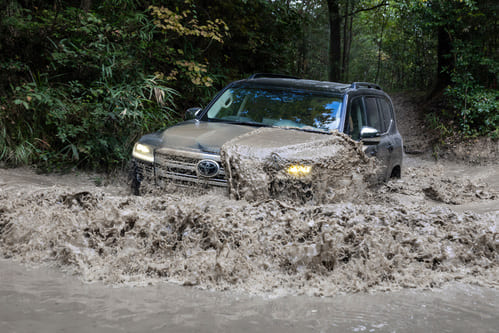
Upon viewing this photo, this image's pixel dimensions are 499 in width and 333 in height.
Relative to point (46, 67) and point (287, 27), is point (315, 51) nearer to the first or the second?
point (287, 27)

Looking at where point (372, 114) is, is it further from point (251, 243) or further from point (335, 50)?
point (335, 50)

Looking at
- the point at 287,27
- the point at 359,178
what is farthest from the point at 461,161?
the point at 359,178

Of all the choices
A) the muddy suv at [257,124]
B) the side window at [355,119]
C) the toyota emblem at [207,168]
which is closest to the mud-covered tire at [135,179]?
the muddy suv at [257,124]

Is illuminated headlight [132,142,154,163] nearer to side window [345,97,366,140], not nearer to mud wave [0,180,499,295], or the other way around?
mud wave [0,180,499,295]

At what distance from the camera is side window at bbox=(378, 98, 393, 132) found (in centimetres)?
637

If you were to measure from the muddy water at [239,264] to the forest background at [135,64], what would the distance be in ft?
8.48

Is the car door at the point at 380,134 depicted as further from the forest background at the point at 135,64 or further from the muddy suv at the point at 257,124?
the forest background at the point at 135,64

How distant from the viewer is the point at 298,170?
13.9ft

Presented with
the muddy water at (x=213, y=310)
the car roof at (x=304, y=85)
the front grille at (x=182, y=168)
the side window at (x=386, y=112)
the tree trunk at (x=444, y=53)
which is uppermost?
the tree trunk at (x=444, y=53)

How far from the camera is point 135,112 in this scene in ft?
24.8

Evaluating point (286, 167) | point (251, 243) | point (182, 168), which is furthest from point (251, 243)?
point (182, 168)

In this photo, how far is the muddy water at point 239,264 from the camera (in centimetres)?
280

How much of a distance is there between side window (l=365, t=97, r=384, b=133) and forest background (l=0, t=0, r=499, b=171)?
11.5 ft

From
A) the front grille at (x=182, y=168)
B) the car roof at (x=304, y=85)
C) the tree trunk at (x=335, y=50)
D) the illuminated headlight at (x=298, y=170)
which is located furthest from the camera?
the tree trunk at (x=335, y=50)
